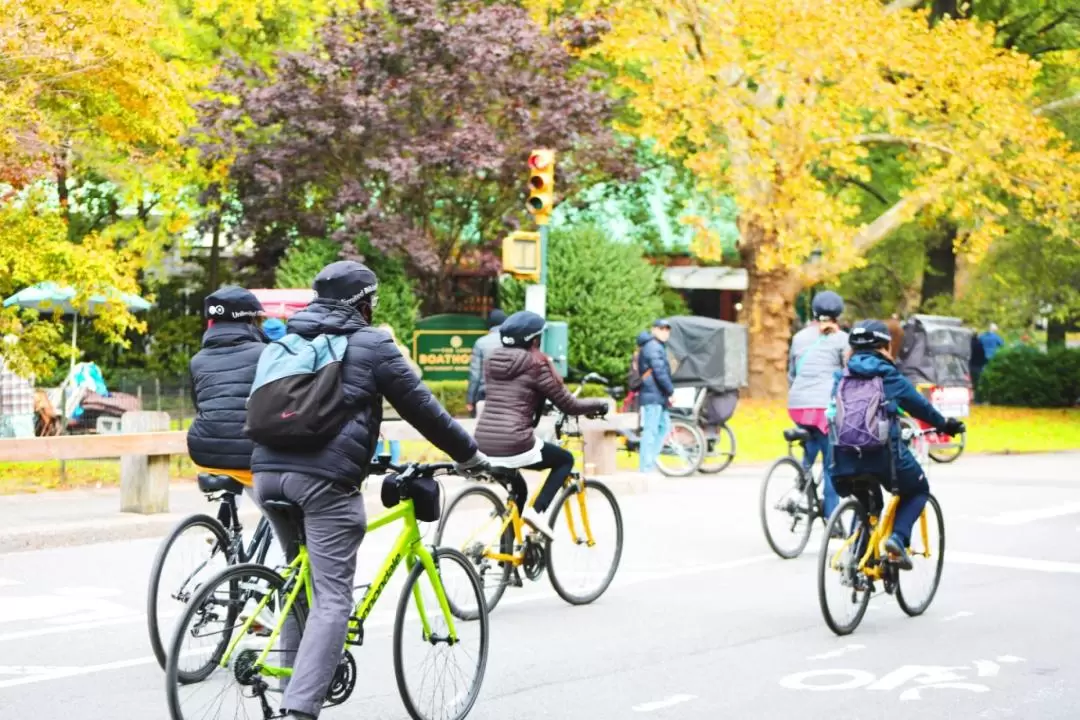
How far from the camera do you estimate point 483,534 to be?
872 cm

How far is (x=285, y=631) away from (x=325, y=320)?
1121mm

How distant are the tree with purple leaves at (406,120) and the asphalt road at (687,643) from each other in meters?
13.8

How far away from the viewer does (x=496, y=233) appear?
28.0 m

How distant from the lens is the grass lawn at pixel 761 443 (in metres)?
16.7

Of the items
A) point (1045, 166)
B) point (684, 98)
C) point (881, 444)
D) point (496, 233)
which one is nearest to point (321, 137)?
point (496, 233)

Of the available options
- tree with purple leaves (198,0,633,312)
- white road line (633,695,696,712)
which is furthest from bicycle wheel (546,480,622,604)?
tree with purple leaves (198,0,633,312)

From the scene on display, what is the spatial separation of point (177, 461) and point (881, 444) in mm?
10461

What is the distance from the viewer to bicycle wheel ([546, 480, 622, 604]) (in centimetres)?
937

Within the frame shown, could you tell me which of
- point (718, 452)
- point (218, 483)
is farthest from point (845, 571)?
point (718, 452)

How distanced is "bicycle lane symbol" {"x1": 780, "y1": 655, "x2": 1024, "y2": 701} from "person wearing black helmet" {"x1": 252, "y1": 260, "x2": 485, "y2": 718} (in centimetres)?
269

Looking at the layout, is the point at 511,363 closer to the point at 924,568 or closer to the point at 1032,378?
the point at 924,568

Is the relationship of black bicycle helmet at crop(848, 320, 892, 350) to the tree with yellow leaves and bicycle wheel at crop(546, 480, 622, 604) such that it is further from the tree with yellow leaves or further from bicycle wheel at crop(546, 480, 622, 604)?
the tree with yellow leaves

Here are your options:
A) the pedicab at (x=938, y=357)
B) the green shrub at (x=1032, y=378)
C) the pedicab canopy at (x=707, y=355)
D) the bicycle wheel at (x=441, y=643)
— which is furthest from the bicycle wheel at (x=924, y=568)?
the green shrub at (x=1032, y=378)

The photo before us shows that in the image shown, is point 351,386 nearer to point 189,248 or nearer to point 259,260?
point 259,260
